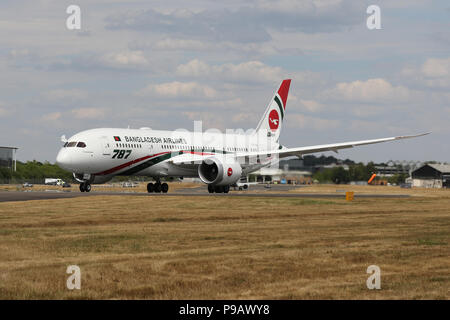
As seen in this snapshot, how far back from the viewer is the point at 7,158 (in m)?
133

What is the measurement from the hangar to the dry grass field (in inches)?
3485

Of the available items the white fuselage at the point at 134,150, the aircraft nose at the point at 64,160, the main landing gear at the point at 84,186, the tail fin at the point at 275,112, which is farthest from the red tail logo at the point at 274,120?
the aircraft nose at the point at 64,160

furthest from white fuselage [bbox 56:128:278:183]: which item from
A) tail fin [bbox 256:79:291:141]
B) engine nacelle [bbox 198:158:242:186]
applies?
tail fin [bbox 256:79:291:141]

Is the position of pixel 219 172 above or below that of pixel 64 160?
A: below

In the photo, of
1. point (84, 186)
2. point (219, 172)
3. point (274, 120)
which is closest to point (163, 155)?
point (219, 172)

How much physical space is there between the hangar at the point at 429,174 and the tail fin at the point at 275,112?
61587mm

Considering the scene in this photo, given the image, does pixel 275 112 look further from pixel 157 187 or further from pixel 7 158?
pixel 7 158

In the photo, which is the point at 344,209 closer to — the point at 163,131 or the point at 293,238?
the point at 293,238

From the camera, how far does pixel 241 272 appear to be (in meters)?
14.0

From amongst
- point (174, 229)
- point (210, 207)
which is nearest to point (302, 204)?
point (210, 207)

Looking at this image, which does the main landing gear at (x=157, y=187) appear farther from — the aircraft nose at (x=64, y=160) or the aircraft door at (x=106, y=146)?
the aircraft nose at (x=64, y=160)

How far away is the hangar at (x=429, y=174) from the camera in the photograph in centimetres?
11506

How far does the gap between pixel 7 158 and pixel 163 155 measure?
3671 inches
